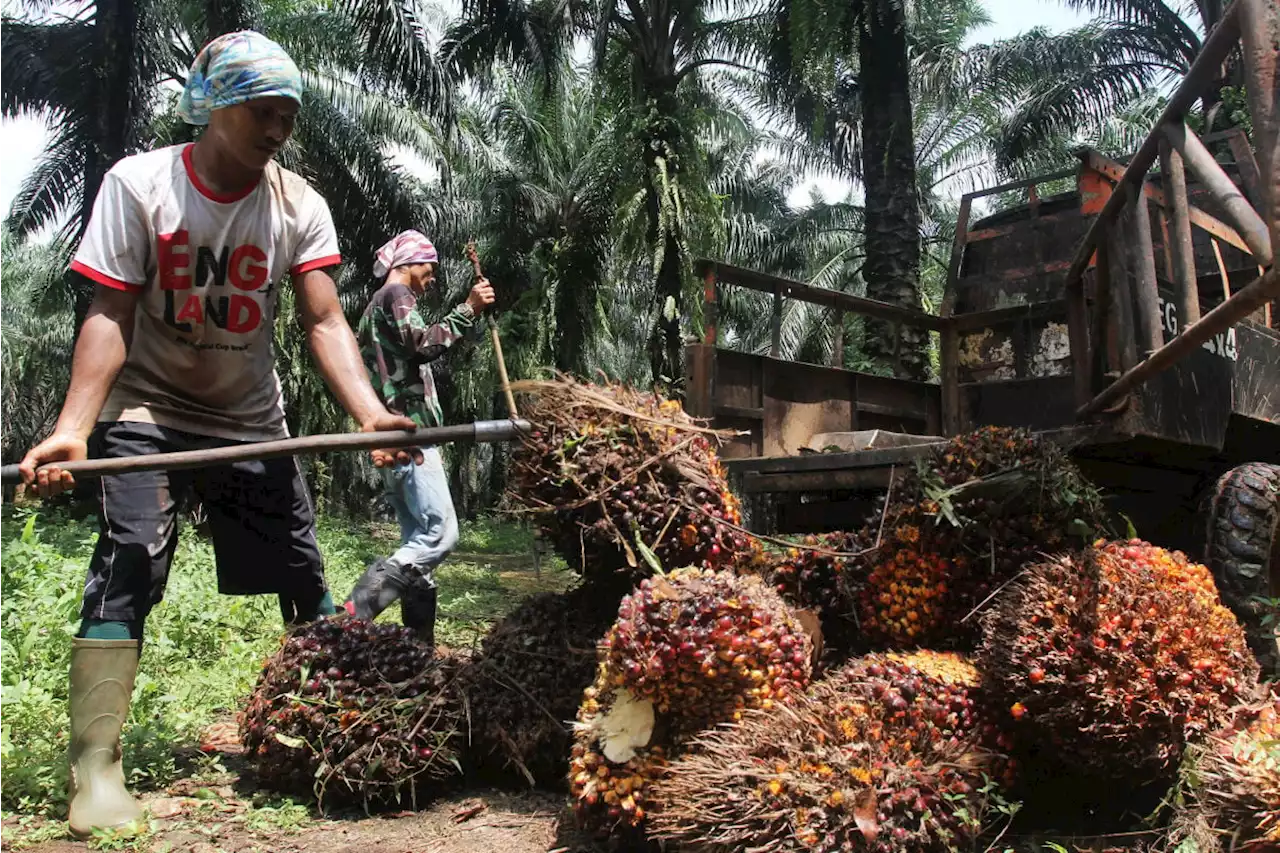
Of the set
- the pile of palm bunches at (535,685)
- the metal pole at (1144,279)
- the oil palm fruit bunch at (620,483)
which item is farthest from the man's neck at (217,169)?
the metal pole at (1144,279)

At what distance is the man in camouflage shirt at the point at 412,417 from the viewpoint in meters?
4.94

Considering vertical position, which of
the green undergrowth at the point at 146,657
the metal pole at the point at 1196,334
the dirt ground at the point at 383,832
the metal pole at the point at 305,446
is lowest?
the dirt ground at the point at 383,832

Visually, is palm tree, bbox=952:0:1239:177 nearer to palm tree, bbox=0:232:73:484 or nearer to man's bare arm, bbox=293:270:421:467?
man's bare arm, bbox=293:270:421:467

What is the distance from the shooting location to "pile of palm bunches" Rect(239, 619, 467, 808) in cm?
332

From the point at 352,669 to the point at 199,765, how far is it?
79 centimetres

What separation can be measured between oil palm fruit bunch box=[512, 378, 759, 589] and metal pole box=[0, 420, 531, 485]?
141 mm

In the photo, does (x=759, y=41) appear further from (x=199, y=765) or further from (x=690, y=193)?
(x=199, y=765)

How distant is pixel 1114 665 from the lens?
8.98 feet

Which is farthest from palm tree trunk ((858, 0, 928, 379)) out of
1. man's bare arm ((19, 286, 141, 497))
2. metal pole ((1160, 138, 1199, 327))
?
man's bare arm ((19, 286, 141, 497))

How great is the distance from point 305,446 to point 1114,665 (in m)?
2.41

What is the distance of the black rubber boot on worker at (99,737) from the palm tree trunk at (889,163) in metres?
9.68

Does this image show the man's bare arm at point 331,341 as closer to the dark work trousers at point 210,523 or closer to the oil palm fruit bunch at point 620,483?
the dark work trousers at point 210,523

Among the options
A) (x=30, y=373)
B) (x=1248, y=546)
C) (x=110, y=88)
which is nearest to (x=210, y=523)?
(x=1248, y=546)

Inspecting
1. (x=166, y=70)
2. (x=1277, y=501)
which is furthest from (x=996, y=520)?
(x=166, y=70)
